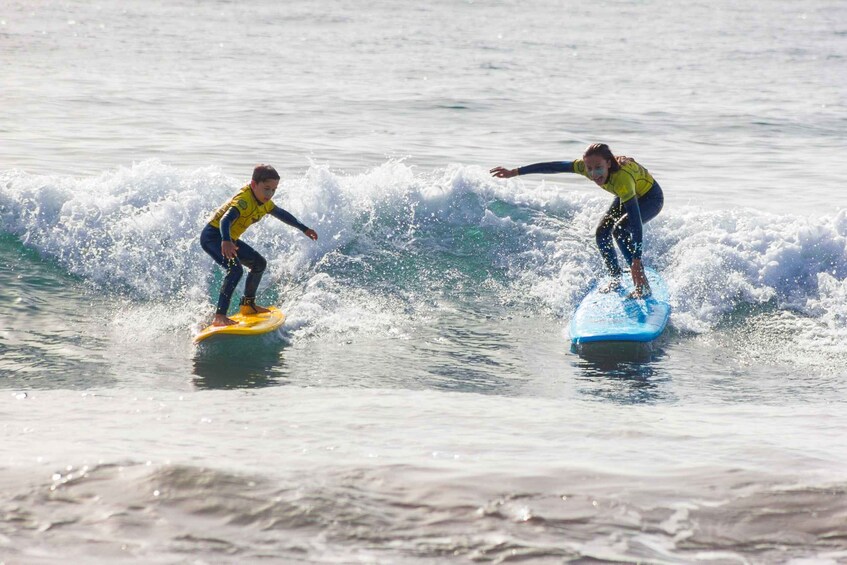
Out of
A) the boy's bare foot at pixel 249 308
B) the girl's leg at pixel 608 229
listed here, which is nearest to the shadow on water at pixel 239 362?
the boy's bare foot at pixel 249 308

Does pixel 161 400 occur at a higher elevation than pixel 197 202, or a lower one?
lower

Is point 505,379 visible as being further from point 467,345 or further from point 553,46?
point 553,46

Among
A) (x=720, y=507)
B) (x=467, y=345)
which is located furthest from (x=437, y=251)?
(x=720, y=507)

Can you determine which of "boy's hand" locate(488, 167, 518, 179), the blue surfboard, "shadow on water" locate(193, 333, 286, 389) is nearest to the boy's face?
"shadow on water" locate(193, 333, 286, 389)

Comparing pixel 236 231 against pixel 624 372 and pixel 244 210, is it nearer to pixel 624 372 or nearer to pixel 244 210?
pixel 244 210

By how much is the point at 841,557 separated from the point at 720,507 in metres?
0.52

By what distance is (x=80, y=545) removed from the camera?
11.5 feet

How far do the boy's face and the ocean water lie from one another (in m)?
1.19

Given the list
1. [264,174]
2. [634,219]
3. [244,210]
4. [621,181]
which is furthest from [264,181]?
[634,219]

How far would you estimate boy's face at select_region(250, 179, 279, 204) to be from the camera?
301 inches

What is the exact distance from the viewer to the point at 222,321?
7.67 meters

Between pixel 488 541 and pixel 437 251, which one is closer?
pixel 488 541

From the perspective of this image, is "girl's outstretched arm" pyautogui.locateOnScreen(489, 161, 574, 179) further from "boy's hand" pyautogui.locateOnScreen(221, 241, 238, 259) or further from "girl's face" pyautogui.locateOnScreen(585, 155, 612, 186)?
"boy's hand" pyautogui.locateOnScreen(221, 241, 238, 259)

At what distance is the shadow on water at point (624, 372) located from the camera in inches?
262
